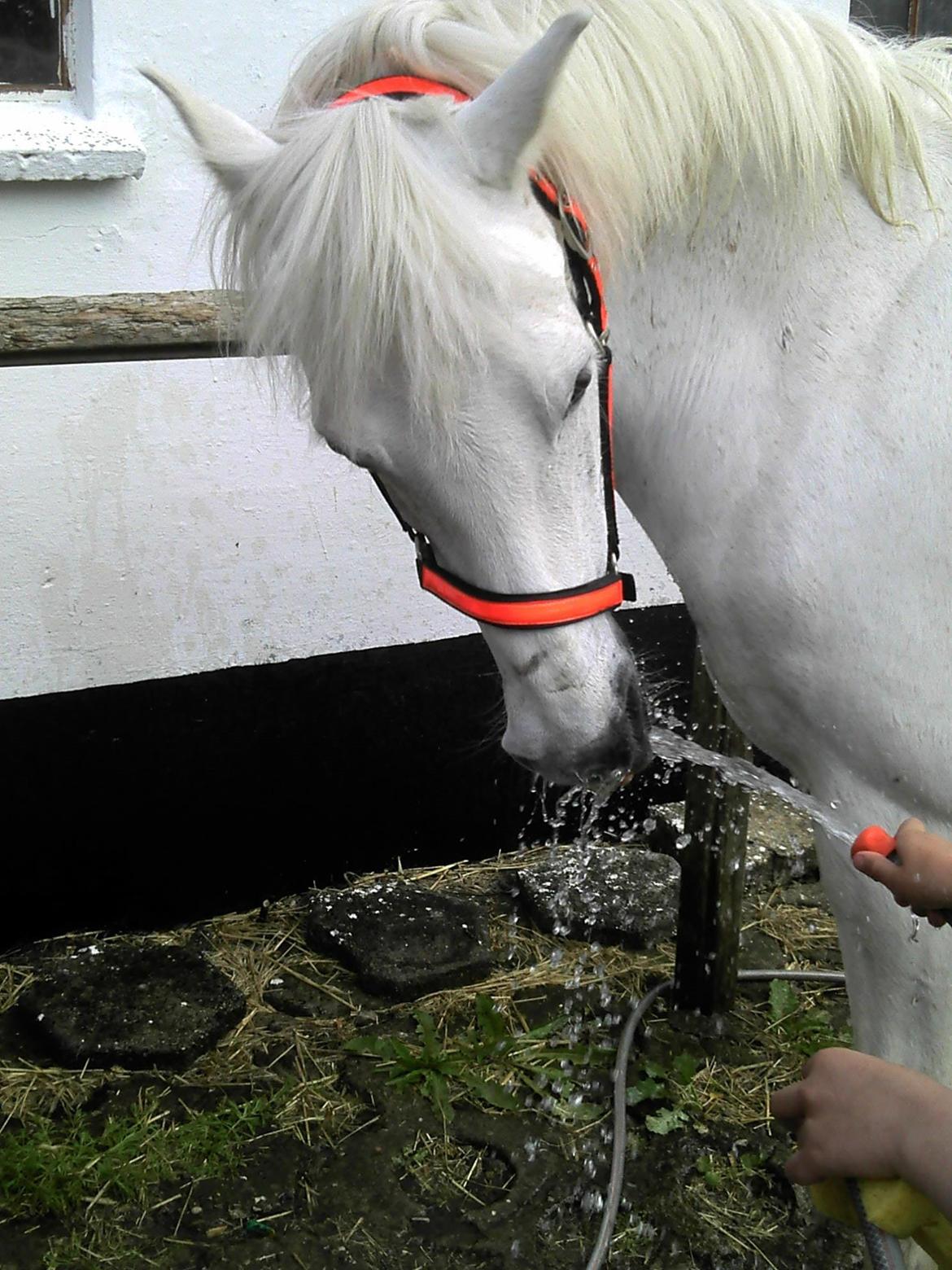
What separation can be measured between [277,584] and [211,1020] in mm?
911

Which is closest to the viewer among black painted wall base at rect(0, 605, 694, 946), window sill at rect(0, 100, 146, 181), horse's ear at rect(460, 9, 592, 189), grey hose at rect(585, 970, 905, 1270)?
Result: horse's ear at rect(460, 9, 592, 189)

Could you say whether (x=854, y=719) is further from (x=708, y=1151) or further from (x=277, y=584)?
(x=277, y=584)

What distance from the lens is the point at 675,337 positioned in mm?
1364

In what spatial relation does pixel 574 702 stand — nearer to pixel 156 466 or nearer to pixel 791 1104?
pixel 791 1104

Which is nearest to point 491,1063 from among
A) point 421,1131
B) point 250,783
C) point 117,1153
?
point 421,1131

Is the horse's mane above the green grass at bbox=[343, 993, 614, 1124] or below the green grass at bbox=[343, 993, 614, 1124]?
above

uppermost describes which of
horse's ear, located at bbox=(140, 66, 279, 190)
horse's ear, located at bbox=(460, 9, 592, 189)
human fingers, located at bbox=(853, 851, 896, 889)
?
horse's ear, located at bbox=(460, 9, 592, 189)

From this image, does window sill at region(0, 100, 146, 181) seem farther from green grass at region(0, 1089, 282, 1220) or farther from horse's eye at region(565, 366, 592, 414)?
green grass at region(0, 1089, 282, 1220)

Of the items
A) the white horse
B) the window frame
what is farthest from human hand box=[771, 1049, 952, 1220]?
the window frame

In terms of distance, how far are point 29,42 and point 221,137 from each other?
1243 millimetres

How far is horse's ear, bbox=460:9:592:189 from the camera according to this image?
1061 mm

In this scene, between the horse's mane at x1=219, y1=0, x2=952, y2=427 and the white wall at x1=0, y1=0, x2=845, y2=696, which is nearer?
the horse's mane at x1=219, y1=0, x2=952, y2=427

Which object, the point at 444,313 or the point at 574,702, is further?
the point at 574,702

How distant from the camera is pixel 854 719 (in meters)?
1.32
